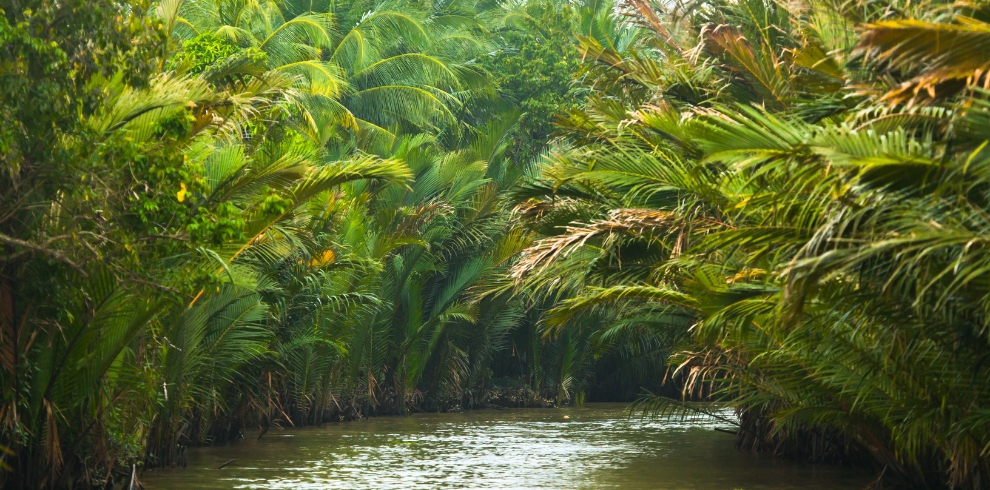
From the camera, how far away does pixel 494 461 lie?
14.2m

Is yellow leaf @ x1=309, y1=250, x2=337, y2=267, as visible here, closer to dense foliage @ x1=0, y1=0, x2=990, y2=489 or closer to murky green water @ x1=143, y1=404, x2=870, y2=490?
dense foliage @ x1=0, y1=0, x2=990, y2=489

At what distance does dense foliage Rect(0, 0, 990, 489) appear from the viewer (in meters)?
6.07

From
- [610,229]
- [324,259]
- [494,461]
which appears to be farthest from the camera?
[324,259]

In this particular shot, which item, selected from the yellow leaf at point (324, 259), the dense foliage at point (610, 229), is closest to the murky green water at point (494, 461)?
the dense foliage at point (610, 229)

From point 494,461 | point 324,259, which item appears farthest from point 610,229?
point 324,259

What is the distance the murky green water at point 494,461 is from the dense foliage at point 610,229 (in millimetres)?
694

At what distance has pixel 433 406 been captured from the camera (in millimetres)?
23406

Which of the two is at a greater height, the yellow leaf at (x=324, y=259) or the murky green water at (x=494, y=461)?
the yellow leaf at (x=324, y=259)

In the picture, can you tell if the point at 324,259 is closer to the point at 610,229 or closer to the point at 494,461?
the point at 494,461

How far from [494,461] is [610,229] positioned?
16.2ft

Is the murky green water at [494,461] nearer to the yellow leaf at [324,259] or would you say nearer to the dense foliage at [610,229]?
the dense foliage at [610,229]

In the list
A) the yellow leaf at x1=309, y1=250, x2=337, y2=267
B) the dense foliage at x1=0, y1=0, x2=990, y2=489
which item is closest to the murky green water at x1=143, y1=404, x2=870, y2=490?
the dense foliage at x1=0, y1=0, x2=990, y2=489

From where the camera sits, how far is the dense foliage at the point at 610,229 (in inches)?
239

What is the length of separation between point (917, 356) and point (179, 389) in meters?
8.05
